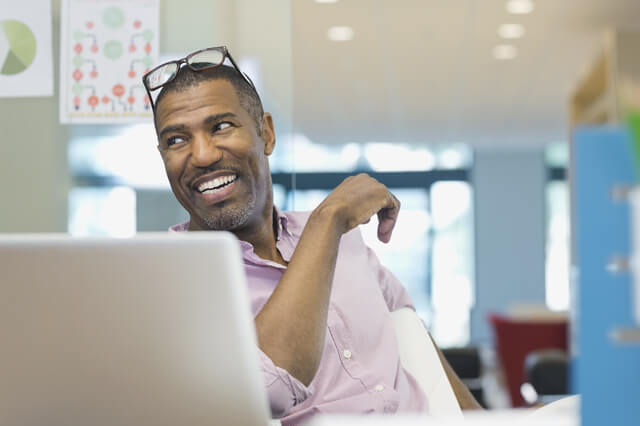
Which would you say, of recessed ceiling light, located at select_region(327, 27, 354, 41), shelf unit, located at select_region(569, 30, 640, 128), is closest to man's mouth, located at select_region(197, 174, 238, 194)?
shelf unit, located at select_region(569, 30, 640, 128)

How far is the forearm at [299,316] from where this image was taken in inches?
36.2

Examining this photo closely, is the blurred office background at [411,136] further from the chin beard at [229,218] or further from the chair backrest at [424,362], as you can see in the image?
the chair backrest at [424,362]

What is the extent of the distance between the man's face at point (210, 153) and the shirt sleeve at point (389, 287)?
0.26 m

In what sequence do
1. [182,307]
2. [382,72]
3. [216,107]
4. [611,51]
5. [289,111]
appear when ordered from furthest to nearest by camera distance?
[382,72] < [611,51] < [289,111] < [216,107] < [182,307]

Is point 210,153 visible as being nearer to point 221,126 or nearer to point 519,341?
point 221,126

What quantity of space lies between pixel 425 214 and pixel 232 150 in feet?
36.5

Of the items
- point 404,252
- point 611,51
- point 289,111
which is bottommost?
point 404,252

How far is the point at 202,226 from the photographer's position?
1371 millimetres

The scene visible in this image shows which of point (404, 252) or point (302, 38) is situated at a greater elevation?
point (302, 38)

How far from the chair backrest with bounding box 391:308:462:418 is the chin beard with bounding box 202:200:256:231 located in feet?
1.16

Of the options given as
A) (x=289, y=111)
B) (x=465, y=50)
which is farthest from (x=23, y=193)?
(x=465, y=50)

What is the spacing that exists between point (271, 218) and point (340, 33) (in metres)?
4.46

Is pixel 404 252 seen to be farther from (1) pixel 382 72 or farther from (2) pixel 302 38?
(2) pixel 302 38

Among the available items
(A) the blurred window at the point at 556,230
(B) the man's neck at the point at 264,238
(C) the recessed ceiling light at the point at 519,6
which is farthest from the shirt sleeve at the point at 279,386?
(A) the blurred window at the point at 556,230
